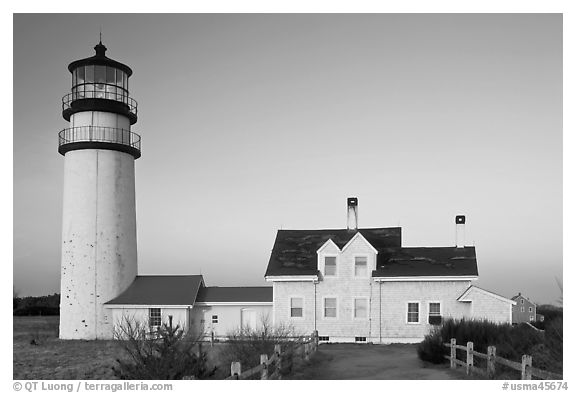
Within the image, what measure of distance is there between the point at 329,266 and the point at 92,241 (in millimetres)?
9668

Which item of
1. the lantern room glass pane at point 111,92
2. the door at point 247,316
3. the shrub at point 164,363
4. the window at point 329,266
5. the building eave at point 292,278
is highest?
the lantern room glass pane at point 111,92

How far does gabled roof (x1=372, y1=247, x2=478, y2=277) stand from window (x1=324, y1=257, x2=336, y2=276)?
1.63 m

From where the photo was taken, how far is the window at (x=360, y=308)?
26531 mm

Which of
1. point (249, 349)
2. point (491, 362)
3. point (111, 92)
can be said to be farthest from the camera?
point (111, 92)

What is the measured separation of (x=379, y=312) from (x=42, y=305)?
808 inches

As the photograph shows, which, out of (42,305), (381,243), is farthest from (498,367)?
(42,305)

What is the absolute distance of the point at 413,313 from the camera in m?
26.1

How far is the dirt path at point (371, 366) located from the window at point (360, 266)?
3643 millimetres

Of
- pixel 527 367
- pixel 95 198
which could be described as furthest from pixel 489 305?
pixel 95 198

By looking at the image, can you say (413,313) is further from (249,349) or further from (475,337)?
(249,349)

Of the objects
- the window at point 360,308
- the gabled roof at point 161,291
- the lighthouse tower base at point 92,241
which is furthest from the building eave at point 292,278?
Result: the lighthouse tower base at point 92,241

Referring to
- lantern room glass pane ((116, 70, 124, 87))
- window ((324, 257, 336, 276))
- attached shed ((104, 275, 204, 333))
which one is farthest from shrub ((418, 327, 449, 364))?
lantern room glass pane ((116, 70, 124, 87))

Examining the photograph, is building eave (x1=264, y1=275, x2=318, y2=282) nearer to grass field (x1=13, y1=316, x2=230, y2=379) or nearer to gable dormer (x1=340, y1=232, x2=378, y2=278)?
gable dormer (x1=340, y1=232, x2=378, y2=278)

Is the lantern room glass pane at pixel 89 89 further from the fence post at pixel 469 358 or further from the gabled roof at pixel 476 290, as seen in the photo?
the fence post at pixel 469 358
